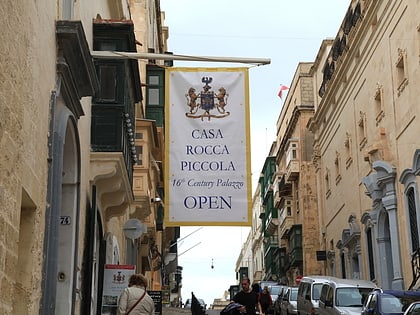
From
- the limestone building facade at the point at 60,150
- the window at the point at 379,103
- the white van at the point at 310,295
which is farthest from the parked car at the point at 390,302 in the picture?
the window at the point at 379,103

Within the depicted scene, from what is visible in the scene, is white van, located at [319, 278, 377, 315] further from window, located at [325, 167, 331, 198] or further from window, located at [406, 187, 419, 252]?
window, located at [325, 167, 331, 198]

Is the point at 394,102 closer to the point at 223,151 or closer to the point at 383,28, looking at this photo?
the point at 383,28

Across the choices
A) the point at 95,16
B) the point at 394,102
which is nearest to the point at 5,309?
the point at 95,16

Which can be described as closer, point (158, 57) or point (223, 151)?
point (158, 57)

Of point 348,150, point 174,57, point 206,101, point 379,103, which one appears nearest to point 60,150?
point 174,57

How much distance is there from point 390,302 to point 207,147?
6.53 meters

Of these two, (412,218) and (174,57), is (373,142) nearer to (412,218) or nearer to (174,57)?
(412,218)

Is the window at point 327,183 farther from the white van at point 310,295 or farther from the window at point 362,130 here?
the white van at point 310,295

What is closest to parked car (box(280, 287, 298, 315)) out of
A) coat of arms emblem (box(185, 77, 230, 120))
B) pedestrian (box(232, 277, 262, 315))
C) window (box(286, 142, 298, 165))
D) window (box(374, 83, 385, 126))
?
window (box(374, 83, 385, 126))

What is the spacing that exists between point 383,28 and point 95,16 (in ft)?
55.4

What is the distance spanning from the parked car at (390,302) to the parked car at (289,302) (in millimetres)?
10119

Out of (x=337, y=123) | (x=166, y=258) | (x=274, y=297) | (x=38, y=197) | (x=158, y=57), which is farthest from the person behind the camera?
(x=166, y=258)

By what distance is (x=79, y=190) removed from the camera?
1259 centimetres

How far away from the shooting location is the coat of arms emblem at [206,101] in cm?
1217
